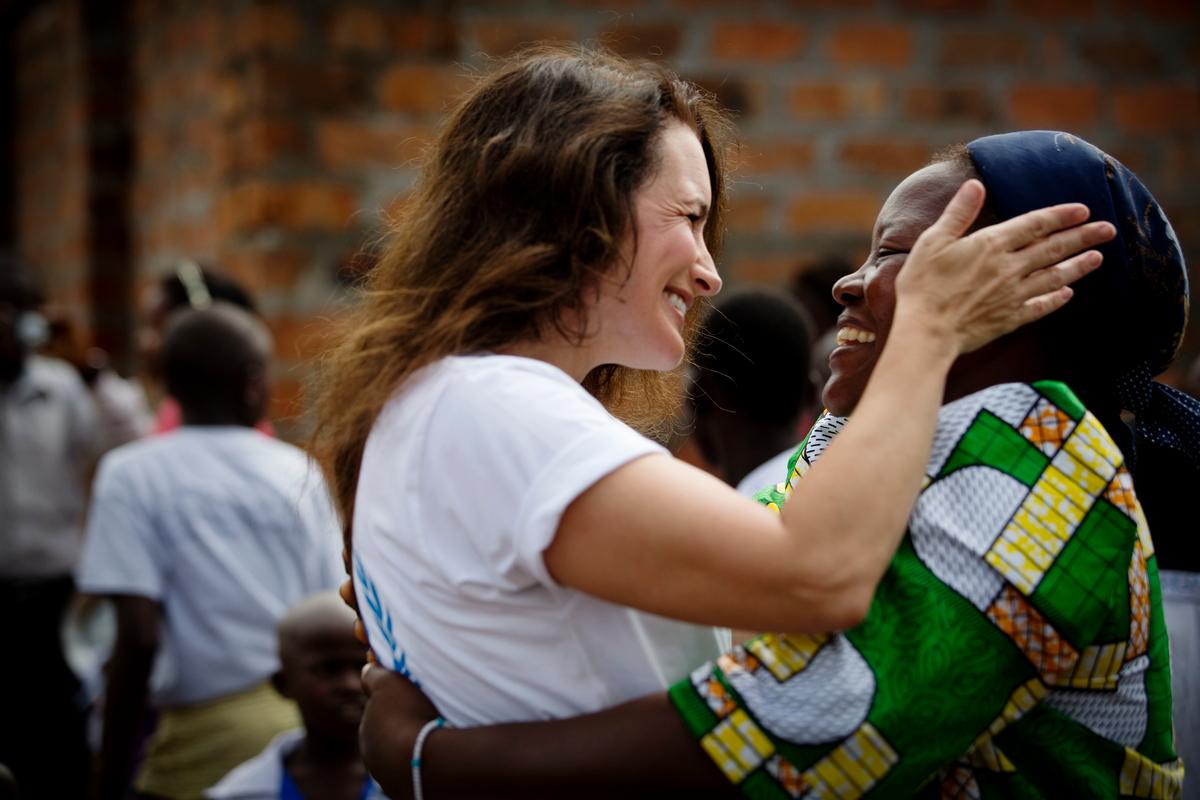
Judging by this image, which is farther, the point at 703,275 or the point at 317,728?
the point at 317,728

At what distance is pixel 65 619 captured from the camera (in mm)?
5254

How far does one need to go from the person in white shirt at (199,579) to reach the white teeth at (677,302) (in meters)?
1.96

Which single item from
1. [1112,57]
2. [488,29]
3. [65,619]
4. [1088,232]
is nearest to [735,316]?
[488,29]

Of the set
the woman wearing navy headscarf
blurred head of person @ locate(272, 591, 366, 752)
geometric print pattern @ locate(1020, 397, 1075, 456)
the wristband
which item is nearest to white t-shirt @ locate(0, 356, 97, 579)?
blurred head of person @ locate(272, 591, 366, 752)

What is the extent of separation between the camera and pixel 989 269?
4.93 feet

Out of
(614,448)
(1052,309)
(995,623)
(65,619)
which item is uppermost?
(1052,309)

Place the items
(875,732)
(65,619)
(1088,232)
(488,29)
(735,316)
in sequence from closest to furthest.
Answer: (875,732), (1088,232), (735,316), (488,29), (65,619)

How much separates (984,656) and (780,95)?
310 cm

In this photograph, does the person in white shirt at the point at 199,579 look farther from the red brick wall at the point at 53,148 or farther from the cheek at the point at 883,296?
the red brick wall at the point at 53,148

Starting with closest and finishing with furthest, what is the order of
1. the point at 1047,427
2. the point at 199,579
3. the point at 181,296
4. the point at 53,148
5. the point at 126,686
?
the point at 1047,427
the point at 126,686
the point at 199,579
the point at 181,296
the point at 53,148

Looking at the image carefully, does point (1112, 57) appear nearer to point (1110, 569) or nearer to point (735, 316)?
point (735, 316)

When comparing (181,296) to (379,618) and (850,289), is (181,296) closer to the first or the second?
(379,618)

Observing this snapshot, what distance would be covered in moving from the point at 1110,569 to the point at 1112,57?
3261 mm

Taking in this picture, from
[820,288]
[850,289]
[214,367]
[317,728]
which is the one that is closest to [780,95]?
[820,288]
